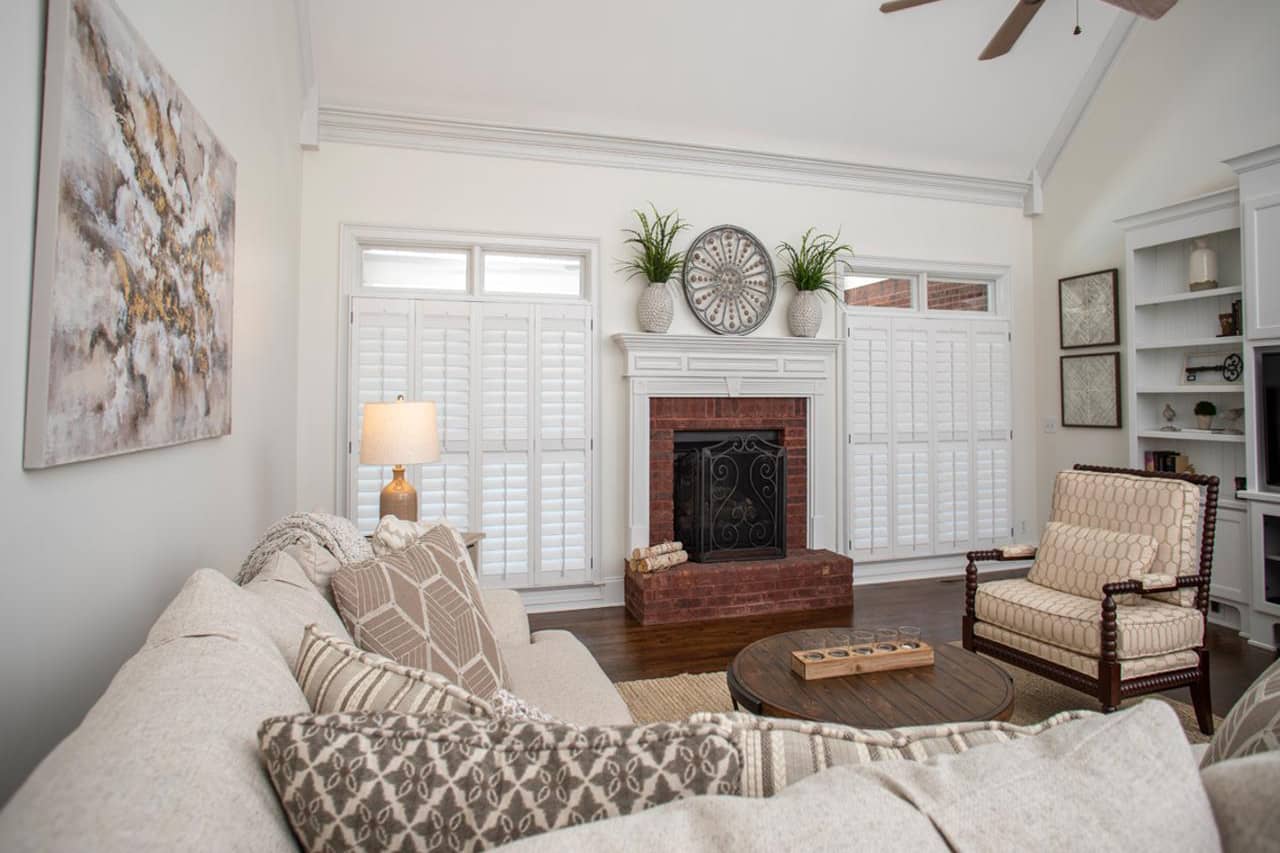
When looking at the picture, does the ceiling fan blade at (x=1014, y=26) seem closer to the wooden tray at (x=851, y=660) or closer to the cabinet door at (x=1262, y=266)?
the cabinet door at (x=1262, y=266)

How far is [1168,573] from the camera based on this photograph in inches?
108

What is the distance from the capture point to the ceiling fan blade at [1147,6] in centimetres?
288

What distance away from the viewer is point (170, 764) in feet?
2.10

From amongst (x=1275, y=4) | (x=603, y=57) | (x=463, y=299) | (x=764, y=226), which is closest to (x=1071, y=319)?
(x=1275, y=4)

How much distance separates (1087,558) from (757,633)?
1.68m

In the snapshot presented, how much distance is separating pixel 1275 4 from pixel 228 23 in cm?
543

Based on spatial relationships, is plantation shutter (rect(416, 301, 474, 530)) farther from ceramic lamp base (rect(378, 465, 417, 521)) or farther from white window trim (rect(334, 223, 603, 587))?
ceramic lamp base (rect(378, 465, 417, 521))

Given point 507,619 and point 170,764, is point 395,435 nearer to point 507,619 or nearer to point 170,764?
point 507,619

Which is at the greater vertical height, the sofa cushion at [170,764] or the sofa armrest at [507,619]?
the sofa cushion at [170,764]

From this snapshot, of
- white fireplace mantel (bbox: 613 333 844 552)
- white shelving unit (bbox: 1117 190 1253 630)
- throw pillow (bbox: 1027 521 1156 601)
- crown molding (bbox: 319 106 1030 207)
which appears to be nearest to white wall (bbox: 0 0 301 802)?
crown molding (bbox: 319 106 1030 207)

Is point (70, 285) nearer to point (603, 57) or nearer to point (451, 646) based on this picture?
point (451, 646)

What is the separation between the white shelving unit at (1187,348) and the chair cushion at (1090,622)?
1.69m

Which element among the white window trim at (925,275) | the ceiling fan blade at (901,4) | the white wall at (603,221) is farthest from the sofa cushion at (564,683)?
the white window trim at (925,275)

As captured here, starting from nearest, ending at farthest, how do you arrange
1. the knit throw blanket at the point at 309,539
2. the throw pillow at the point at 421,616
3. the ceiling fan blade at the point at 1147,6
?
the throw pillow at the point at 421,616
the knit throw blanket at the point at 309,539
the ceiling fan blade at the point at 1147,6
